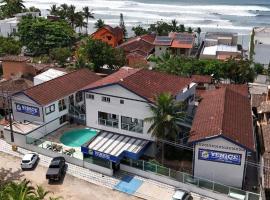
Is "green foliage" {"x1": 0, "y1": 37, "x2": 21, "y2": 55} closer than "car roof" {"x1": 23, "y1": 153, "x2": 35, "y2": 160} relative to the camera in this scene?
No

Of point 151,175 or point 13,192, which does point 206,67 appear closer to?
point 151,175

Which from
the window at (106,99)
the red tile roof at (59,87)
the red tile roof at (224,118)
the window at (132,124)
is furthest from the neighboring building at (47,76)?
the red tile roof at (224,118)

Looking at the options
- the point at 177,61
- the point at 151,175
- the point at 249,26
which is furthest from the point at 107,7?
the point at 151,175

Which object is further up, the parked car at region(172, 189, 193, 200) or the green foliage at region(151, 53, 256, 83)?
the green foliage at region(151, 53, 256, 83)

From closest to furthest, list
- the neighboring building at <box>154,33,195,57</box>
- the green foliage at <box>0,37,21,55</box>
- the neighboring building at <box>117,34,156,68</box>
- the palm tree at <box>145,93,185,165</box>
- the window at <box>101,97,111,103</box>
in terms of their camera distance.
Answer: the palm tree at <box>145,93,185,165</box> → the window at <box>101,97,111,103</box> → the green foliage at <box>0,37,21,55</box> → the neighboring building at <box>117,34,156,68</box> → the neighboring building at <box>154,33,195,57</box>

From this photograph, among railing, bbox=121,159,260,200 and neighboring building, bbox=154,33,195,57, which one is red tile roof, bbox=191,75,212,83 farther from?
railing, bbox=121,159,260,200

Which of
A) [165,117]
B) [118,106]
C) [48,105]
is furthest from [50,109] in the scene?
[165,117]

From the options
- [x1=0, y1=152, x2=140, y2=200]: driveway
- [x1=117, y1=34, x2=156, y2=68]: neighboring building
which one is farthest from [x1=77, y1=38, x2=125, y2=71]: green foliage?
[x1=0, y1=152, x2=140, y2=200]: driveway
